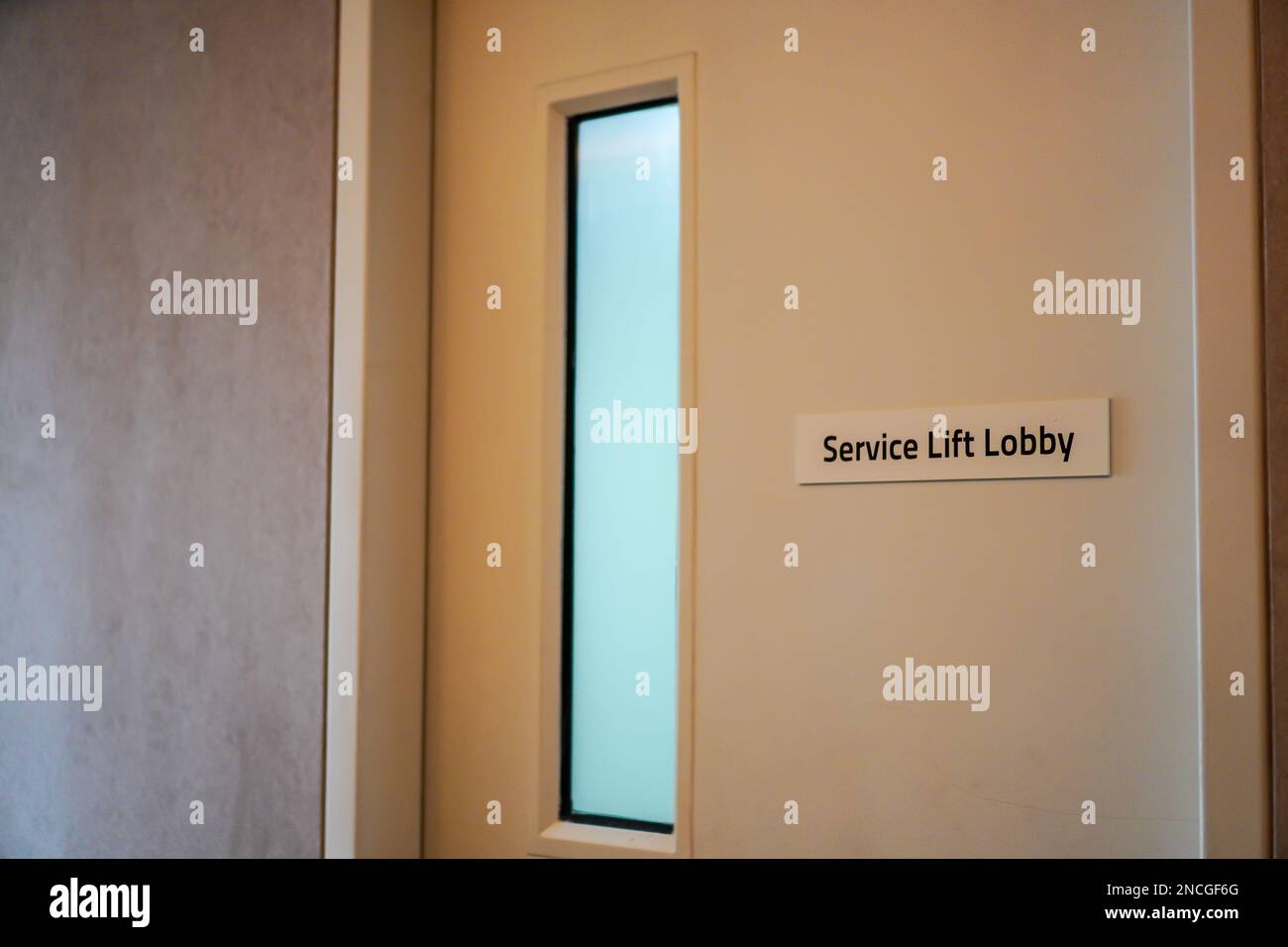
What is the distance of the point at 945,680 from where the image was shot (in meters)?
3.10

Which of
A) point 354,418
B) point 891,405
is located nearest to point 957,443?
point 891,405

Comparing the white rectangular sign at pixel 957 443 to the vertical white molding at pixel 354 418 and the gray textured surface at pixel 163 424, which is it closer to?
the vertical white molding at pixel 354 418

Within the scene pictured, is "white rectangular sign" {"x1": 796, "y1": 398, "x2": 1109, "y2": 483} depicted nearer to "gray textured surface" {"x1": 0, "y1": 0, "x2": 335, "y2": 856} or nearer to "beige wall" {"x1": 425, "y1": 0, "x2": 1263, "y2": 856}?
"beige wall" {"x1": 425, "y1": 0, "x2": 1263, "y2": 856}

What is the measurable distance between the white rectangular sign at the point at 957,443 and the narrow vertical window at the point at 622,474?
0.49 m

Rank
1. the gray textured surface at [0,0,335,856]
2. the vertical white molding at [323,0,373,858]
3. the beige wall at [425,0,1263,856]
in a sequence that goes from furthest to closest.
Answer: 1. the gray textured surface at [0,0,335,856]
2. the vertical white molding at [323,0,373,858]
3. the beige wall at [425,0,1263,856]

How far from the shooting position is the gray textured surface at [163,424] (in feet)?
12.0

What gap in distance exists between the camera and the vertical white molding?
138 inches

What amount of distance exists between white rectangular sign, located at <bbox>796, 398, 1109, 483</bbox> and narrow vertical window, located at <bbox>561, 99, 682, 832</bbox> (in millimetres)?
486

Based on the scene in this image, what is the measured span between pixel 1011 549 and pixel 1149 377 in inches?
20.2

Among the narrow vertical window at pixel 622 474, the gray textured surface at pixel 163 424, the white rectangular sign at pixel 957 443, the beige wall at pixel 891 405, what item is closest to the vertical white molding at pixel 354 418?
the gray textured surface at pixel 163 424

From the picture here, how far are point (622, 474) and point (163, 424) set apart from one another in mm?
1452

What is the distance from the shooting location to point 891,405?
321 cm

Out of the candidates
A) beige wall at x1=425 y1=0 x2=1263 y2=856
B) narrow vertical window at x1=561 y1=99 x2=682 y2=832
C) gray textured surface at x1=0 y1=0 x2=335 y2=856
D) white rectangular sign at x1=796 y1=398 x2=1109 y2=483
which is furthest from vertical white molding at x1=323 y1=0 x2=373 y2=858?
white rectangular sign at x1=796 y1=398 x2=1109 y2=483

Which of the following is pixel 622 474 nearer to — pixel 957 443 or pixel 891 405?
pixel 891 405
